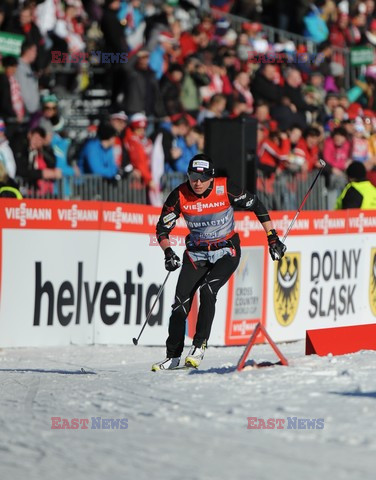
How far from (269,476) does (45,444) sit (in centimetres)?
155

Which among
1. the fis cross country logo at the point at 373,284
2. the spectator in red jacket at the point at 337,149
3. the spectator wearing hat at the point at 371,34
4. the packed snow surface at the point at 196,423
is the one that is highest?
the spectator wearing hat at the point at 371,34

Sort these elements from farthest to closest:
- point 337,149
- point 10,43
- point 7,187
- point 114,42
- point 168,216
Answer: point 337,149
point 114,42
point 10,43
point 7,187
point 168,216

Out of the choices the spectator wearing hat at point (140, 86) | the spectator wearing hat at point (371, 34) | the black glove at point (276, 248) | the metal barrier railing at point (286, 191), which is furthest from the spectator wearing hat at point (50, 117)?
the spectator wearing hat at point (371, 34)

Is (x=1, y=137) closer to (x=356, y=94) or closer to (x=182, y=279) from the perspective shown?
(x=182, y=279)

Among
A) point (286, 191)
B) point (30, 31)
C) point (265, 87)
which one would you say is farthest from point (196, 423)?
point (265, 87)

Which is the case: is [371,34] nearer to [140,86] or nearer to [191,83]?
[191,83]

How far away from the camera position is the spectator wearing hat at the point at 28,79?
53.0ft

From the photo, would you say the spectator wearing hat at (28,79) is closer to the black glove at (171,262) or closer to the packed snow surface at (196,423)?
the black glove at (171,262)

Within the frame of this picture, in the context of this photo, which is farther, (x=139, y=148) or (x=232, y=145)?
(x=139, y=148)

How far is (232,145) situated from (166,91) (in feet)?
11.6

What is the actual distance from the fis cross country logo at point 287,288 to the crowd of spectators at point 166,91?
1942 mm

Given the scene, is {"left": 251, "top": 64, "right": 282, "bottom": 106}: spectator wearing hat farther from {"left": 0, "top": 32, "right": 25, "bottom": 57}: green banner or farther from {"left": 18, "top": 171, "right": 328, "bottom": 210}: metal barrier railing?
{"left": 0, "top": 32, "right": 25, "bottom": 57}: green banner

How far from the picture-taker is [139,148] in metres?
16.5

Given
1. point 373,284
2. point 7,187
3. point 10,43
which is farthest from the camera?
point 373,284
